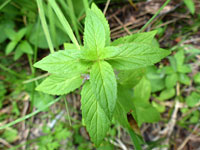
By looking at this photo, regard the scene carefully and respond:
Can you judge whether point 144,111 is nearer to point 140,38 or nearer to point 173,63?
point 173,63

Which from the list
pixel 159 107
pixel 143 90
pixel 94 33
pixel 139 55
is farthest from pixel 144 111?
pixel 94 33

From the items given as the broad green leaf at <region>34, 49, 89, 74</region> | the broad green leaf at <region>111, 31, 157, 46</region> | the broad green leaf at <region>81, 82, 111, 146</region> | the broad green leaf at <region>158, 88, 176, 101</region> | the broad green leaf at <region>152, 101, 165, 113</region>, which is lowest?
the broad green leaf at <region>152, 101, 165, 113</region>

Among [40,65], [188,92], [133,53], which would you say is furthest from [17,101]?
Result: [188,92]

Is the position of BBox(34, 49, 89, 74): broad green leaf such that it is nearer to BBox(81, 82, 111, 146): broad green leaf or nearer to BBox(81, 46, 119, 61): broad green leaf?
BBox(81, 46, 119, 61): broad green leaf

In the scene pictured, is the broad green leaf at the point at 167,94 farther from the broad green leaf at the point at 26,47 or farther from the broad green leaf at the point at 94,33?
the broad green leaf at the point at 26,47

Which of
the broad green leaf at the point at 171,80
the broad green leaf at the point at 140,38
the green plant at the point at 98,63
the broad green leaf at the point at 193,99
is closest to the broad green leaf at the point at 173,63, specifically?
the broad green leaf at the point at 171,80

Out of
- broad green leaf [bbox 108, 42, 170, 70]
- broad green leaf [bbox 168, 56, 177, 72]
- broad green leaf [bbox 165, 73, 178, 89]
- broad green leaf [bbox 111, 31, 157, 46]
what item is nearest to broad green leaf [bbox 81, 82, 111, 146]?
broad green leaf [bbox 108, 42, 170, 70]
